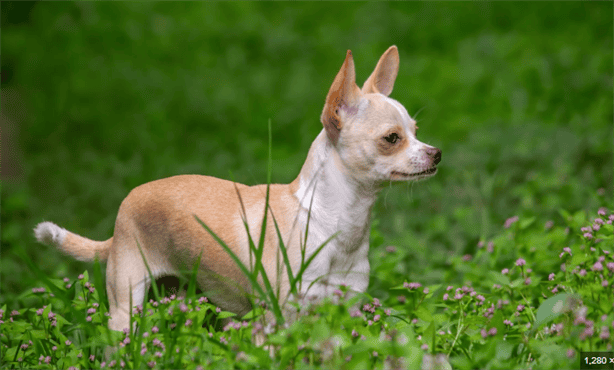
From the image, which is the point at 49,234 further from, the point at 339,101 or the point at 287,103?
the point at 287,103

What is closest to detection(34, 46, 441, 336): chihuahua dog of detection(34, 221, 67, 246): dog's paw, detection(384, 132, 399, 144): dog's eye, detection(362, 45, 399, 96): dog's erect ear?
detection(384, 132, 399, 144): dog's eye

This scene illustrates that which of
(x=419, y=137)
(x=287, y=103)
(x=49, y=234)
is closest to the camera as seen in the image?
(x=49, y=234)

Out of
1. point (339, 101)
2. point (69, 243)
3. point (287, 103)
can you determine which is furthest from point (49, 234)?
point (287, 103)

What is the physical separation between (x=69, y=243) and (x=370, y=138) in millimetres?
1870

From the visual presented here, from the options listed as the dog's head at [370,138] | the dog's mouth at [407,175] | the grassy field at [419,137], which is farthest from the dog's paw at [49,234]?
the dog's mouth at [407,175]

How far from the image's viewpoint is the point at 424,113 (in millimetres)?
8055

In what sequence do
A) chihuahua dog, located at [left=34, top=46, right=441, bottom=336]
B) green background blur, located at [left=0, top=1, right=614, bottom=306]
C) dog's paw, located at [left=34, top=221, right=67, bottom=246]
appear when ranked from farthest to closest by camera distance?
1. green background blur, located at [left=0, top=1, right=614, bottom=306]
2. dog's paw, located at [left=34, top=221, right=67, bottom=246]
3. chihuahua dog, located at [left=34, top=46, right=441, bottom=336]

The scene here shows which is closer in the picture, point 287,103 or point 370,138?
point 370,138

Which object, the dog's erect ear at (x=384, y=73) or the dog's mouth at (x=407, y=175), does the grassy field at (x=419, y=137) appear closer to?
the dog's mouth at (x=407, y=175)

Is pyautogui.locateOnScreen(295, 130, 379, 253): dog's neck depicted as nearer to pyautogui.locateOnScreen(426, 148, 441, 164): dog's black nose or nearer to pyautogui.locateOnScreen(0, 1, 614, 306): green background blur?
pyautogui.locateOnScreen(426, 148, 441, 164): dog's black nose

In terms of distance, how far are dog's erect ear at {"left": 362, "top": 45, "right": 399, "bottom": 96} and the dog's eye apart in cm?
45

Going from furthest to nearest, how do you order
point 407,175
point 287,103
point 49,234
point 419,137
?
point 287,103
point 419,137
point 49,234
point 407,175

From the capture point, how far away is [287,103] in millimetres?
8609

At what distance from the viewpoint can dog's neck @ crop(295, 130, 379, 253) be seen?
2.97 meters
